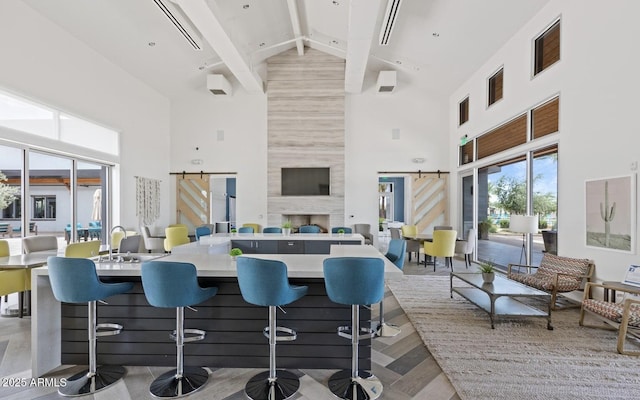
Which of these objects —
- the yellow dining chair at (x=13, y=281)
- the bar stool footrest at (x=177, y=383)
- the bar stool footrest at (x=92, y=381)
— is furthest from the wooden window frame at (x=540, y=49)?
the yellow dining chair at (x=13, y=281)

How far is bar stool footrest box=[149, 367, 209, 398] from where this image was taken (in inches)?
91.0

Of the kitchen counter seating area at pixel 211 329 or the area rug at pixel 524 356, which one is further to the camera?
the kitchen counter seating area at pixel 211 329

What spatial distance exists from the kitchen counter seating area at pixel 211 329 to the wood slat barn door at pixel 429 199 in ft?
22.2

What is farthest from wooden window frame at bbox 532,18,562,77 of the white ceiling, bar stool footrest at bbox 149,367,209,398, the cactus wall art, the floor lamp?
bar stool footrest at bbox 149,367,209,398

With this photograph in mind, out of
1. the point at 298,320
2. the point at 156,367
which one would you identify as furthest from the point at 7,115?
the point at 298,320

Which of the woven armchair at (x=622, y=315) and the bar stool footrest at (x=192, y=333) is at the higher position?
the bar stool footrest at (x=192, y=333)

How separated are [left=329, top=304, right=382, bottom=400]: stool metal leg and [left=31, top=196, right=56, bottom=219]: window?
604 centimetres

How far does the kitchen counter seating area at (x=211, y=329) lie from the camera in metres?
2.64

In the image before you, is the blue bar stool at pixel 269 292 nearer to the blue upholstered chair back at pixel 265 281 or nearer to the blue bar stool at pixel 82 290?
the blue upholstered chair back at pixel 265 281

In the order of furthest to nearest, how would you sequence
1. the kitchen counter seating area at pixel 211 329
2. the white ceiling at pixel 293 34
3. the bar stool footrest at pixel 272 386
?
the white ceiling at pixel 293 34 < the kitchen counter seating area at pixel 211 329 < the bar stool footrest at pixel 272 386

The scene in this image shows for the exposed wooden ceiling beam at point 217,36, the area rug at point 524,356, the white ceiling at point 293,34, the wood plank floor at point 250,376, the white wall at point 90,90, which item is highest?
the white ceiling at point 293,34

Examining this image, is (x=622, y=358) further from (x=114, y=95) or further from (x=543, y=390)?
(x=114, y=95)

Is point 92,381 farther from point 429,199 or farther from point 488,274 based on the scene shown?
point 429,199

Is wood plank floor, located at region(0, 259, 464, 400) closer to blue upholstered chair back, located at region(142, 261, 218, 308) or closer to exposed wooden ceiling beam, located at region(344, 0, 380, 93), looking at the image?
blue upholstered chair back, located at region(142, 261, 218, 308)
